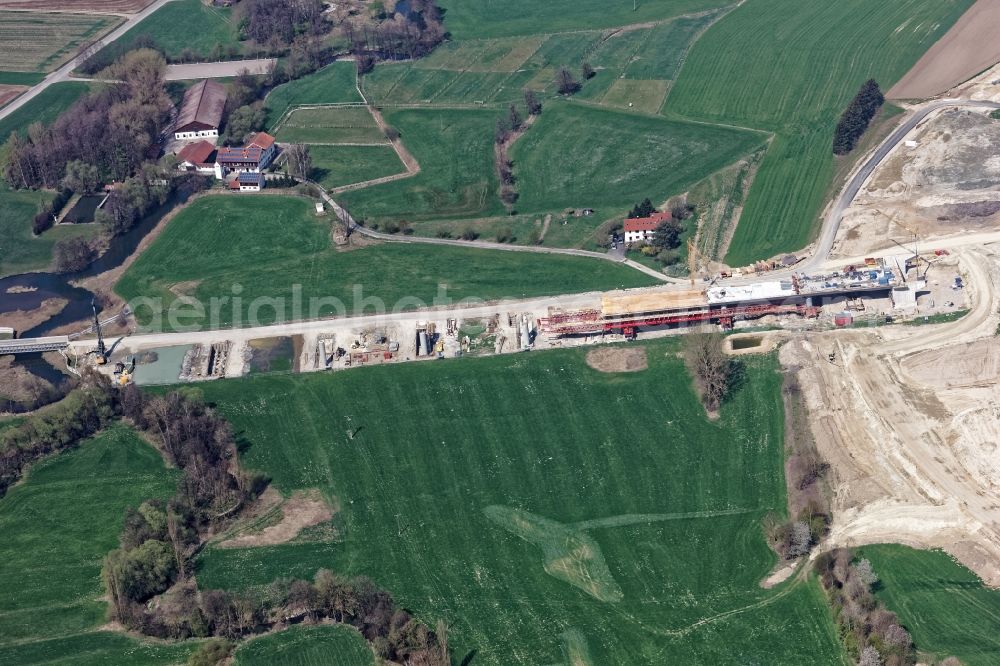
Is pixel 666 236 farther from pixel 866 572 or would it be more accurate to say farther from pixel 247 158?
pixel 247 158

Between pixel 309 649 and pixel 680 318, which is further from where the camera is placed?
pixel 680 318

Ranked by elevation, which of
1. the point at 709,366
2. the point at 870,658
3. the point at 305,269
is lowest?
the point at 870,658

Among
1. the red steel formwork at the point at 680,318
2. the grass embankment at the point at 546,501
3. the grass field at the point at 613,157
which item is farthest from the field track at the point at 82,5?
the red steel formwork at the point at 680,318

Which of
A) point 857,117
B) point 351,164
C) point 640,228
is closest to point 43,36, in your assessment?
point 351,164

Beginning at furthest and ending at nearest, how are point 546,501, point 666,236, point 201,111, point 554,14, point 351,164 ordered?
point 554,14, point 201,111, point 351,164, point 666,236, point 546,501

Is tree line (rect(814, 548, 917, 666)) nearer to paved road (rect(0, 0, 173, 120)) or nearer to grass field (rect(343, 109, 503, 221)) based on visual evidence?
grass field (rect(343, 109, 503, 221))

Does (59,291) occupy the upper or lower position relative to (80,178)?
lower

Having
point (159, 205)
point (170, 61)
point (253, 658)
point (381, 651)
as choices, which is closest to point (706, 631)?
point (381, 651)

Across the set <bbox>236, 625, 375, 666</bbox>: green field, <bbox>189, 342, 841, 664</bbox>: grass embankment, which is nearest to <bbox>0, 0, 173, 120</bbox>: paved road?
<bbox>189, 342, 841, 664</bbox>: grass embankment
